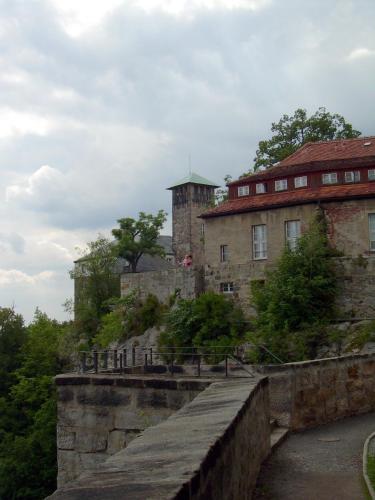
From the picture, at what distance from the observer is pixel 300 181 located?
111 feet

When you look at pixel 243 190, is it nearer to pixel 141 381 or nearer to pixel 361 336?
pixel 361 336

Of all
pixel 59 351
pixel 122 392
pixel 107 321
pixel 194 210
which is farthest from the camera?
pixel 194 210

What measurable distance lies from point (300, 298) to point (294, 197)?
619cm

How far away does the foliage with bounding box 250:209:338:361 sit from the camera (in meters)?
28.4

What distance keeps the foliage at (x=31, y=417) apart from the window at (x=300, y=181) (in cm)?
1928

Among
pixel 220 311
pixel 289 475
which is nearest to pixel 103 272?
pixel 220 311

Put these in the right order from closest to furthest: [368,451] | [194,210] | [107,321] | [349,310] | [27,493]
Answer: [368,451], [349,310], [27,493], [107,321], [194,210]

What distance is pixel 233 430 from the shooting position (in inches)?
206

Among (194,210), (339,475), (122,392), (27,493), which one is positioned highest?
(194,210)

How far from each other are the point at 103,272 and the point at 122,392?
1531 inches

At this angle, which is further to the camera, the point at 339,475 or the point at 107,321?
the point at 107,321

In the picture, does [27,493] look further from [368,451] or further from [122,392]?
[368,451]

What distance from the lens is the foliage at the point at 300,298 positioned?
2841 centimetres

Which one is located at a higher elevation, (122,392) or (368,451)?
(122,392)
